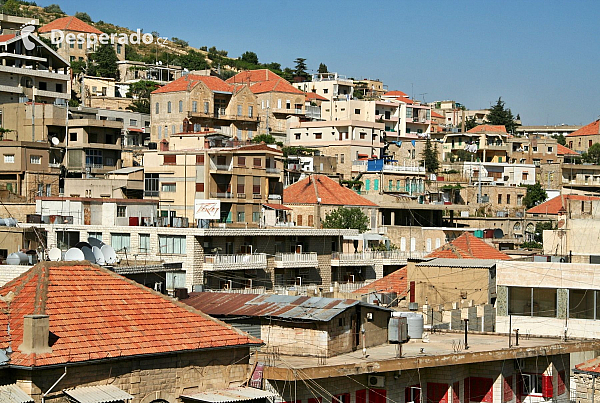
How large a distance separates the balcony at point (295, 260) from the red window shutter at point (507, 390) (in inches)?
823

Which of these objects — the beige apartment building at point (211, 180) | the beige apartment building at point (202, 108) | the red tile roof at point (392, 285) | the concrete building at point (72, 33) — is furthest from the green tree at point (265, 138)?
the concrete building at point (72, 33)

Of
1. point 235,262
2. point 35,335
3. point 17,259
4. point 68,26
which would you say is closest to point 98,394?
point 35,335

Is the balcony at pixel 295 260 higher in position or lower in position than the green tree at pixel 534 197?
lower

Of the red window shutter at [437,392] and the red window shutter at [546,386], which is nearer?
the red window shutter at [437,392]

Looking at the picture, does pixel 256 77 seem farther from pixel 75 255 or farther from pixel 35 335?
pixel 35 335

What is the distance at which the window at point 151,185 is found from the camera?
61200 mm

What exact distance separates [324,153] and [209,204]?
3797 cm

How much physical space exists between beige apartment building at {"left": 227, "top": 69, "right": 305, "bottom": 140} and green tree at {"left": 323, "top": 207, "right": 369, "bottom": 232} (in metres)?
27.6

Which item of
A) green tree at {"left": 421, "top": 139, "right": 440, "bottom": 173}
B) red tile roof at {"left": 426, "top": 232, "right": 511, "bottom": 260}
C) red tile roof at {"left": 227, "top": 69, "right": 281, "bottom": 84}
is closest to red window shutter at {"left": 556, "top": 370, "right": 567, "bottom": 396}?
red tile roof at {"left": 426, "top": 232, "right": 511, "bottom": 260}

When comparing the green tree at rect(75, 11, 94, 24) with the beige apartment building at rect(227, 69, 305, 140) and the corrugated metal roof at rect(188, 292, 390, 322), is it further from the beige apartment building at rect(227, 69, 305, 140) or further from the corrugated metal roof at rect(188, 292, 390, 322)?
the corrugated metal roof at rect(188, 292, 390, 322)

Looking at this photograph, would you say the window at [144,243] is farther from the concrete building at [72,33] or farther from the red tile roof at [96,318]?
the concrete building at [72,33]

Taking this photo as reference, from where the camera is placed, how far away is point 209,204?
172 feet

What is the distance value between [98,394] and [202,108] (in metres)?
66.8

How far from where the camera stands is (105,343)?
839 inches
